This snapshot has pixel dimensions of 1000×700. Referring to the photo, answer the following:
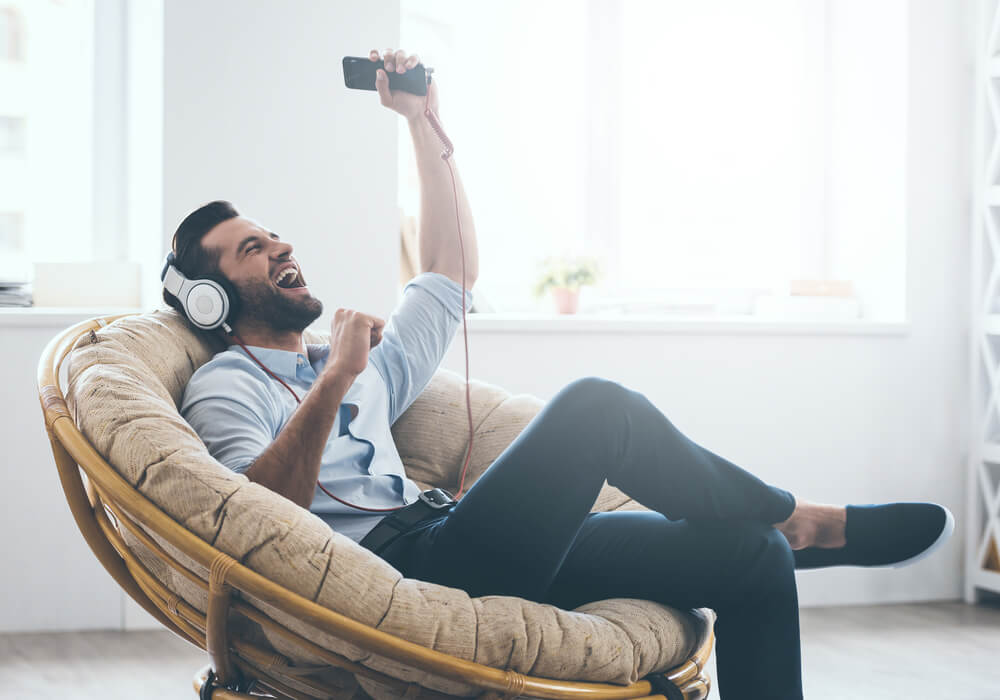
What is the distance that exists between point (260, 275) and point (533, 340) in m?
1.21

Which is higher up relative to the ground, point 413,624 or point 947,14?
point 947,14

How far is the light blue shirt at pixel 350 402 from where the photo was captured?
137cm

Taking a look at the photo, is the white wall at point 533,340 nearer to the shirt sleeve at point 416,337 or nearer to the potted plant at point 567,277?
the potted plant at point 567,277

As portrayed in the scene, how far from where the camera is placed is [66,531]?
2441mm

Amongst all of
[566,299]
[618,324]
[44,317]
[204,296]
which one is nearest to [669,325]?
[618,324]

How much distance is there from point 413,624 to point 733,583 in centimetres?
45

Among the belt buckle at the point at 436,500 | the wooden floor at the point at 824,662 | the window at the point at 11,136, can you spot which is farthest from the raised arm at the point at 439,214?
the window at the point at 11,136

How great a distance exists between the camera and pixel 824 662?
235 centimetres

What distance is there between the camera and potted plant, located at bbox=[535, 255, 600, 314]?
2920mm

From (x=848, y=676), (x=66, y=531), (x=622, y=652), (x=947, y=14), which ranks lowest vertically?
(x=848, y=676)

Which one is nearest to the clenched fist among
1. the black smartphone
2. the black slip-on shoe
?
the black smartphone

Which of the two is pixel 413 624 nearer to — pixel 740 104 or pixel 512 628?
pixel 512 628

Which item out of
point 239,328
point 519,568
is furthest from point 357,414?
point 519,568

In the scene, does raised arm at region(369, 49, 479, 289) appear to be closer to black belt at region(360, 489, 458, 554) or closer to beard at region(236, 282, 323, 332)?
beard at region(236, 282, 323, 332)
